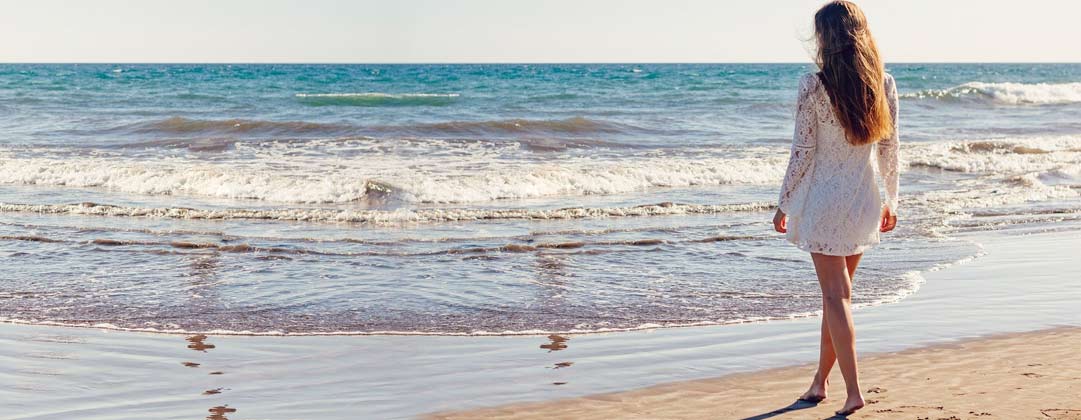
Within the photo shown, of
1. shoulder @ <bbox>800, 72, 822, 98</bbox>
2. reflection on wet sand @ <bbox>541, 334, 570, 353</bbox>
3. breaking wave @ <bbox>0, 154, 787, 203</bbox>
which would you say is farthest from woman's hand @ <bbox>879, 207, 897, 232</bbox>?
breaking wave @ <bbox>0, 154, 787, 203</bbox>

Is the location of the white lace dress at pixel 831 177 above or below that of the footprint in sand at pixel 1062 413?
above

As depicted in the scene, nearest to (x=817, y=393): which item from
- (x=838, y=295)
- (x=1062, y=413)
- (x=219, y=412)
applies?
(x=838, y=295)

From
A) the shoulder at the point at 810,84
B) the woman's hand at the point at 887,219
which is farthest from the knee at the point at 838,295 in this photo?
the shoulder at the point at 810,84

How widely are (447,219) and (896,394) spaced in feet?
24.9

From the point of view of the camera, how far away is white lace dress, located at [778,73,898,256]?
4203mm

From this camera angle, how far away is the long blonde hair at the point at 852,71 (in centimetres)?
407

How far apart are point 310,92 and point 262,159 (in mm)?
27505

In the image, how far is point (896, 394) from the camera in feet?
15.6

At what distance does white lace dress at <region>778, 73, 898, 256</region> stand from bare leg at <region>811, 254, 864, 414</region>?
88 mm

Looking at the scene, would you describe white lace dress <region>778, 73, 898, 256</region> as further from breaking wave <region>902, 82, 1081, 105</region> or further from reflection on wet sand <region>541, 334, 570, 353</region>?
breaking wave <region>902, 82, 1081, 105</region>

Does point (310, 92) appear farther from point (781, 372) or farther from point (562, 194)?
point (781, 372)

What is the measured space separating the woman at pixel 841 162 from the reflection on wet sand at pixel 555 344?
1.88 m

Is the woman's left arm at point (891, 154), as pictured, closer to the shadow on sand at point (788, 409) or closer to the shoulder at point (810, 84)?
the shoulder at point (810, 84)

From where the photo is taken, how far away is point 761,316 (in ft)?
22.2
